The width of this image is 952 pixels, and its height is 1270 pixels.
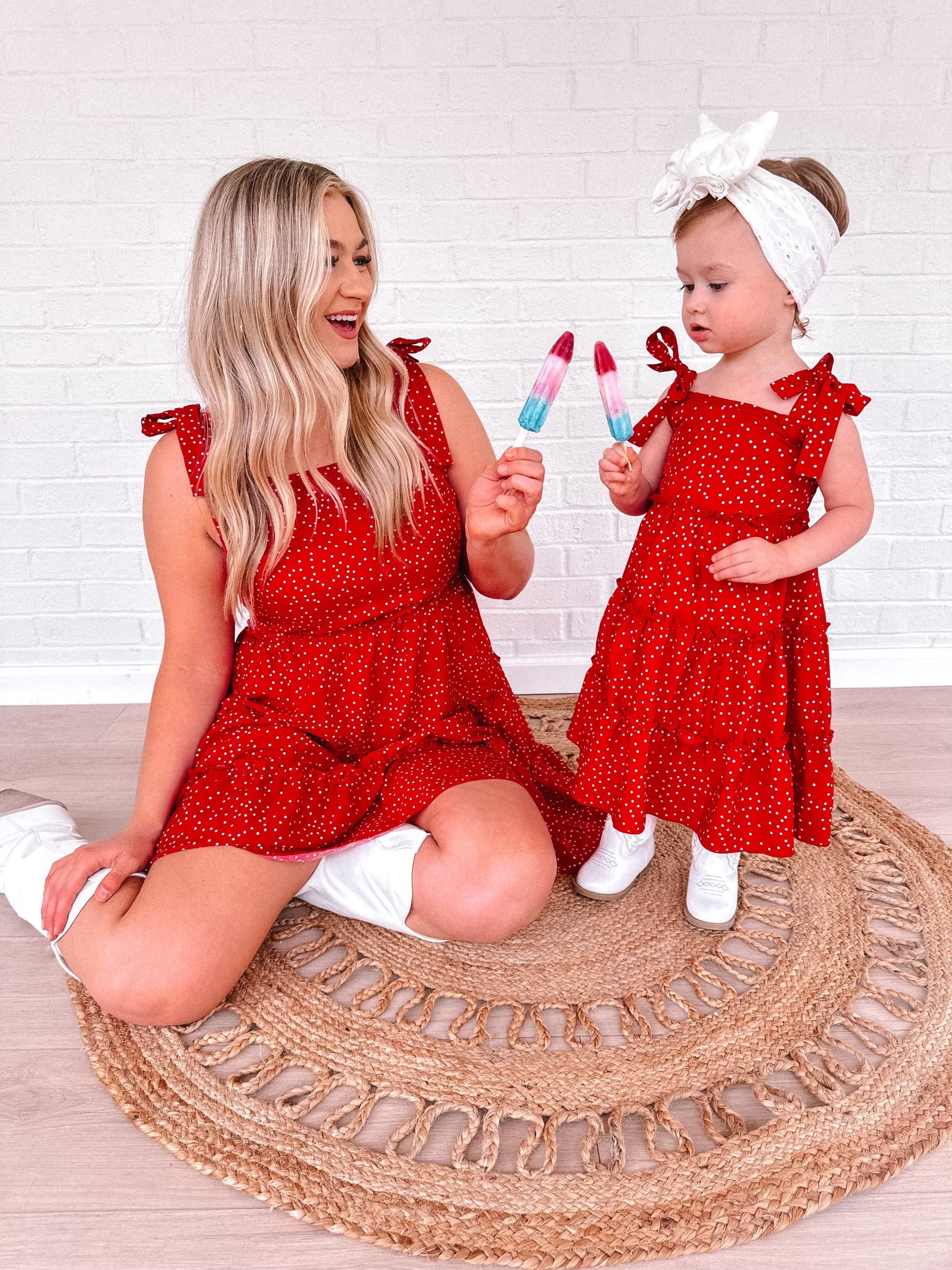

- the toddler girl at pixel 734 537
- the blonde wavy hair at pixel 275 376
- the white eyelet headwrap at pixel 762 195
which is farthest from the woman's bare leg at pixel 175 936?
the white eyelet headwrap at pixel 762 195

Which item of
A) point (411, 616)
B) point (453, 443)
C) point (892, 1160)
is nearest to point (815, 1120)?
point (892, 1160)

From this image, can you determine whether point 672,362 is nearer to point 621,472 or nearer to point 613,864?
point 621,472

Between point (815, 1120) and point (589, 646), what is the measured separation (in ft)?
4.24

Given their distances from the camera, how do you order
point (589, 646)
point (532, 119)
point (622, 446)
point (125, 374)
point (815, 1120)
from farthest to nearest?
point (589, 646), point (125, 374), point (532, 119), point (622, 446), point (815, 1120)

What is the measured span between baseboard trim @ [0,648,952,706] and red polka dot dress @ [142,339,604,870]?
738 mm

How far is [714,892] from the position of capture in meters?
1.52

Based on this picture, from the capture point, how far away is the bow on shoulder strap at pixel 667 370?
1.45 meters

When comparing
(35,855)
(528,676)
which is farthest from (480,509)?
(528,676)

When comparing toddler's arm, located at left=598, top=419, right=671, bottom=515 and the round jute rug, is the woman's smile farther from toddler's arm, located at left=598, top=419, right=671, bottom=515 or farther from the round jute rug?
the round jute rug

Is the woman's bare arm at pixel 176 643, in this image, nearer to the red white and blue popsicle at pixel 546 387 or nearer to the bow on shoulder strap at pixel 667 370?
the red white and blue popsicle at pixel 546 387

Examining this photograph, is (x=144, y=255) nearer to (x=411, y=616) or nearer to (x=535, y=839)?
(x=411, y=616)

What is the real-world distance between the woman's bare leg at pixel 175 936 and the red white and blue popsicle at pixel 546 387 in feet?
2.26

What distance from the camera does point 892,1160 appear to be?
1119mm

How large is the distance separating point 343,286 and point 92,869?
0.86 meters
